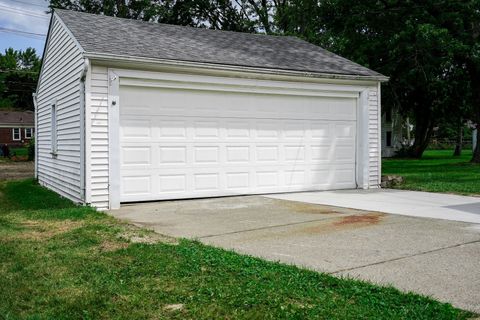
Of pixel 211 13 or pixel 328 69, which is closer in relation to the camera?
pixel 328 69

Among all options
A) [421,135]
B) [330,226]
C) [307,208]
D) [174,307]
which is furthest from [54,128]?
[421,135]

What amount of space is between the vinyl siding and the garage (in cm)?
2

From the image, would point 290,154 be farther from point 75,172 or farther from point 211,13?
point 211,13

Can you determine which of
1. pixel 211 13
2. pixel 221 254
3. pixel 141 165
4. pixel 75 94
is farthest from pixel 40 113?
pixel 211 13

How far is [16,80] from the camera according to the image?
64875 millimetres

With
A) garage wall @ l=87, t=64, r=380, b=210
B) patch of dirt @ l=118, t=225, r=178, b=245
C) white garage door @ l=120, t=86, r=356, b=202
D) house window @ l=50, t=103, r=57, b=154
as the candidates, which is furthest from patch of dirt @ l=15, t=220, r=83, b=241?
house window @ l=50, t=103, r=57, b=154

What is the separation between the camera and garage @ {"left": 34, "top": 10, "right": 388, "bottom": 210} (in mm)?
9250

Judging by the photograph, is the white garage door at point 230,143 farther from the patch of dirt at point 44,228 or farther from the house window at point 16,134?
the house window at point 16,134

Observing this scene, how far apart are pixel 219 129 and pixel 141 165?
6.22 ft

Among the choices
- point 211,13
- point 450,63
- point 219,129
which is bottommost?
point 219,129

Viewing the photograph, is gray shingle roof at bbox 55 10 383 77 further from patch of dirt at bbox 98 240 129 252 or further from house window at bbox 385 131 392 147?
house window at bbox 385 131 392 147

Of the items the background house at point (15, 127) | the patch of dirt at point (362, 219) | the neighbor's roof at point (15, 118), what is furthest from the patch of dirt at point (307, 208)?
the neighbor's roof at point (15, 118)

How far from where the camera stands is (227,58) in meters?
11.0

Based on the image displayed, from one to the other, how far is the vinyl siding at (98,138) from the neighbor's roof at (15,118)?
176ft
